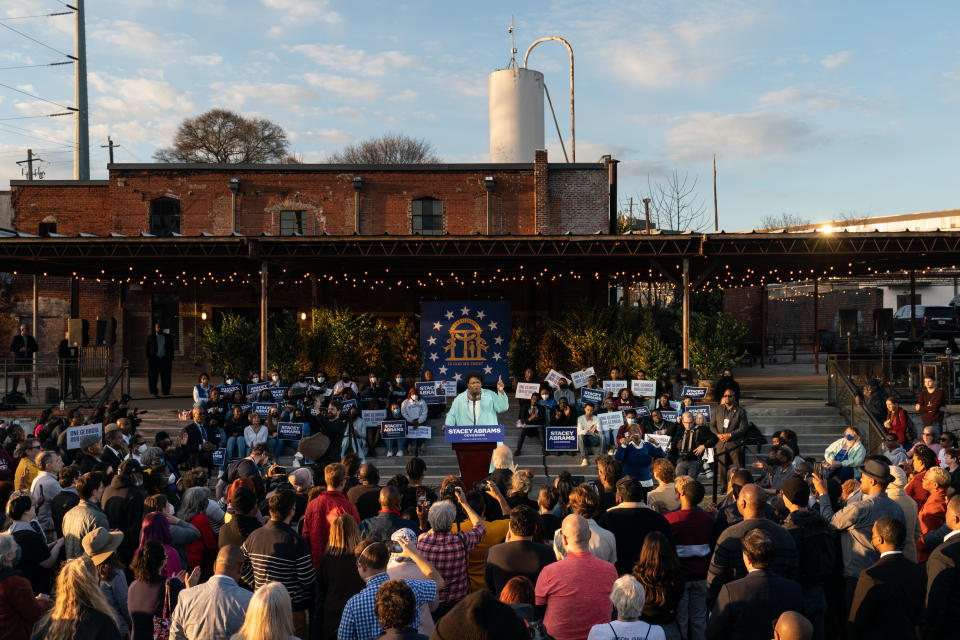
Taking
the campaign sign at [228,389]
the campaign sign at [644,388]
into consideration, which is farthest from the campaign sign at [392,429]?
the campaign sign at [644,388]

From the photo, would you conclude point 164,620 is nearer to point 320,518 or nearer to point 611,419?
A: point 320,518

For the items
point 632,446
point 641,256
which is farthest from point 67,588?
point 641,256

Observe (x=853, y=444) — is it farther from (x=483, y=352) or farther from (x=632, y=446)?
(x=483, y=352)

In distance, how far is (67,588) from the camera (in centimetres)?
423

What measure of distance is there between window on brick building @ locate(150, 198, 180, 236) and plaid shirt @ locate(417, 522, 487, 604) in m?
25.6

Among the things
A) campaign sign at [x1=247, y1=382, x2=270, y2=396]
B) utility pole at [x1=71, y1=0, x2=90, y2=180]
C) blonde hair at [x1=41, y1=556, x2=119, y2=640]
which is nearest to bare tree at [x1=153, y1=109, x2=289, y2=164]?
utility pole at [x1=71, y1=0, x2=90, y2=180]

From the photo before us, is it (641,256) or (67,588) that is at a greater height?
(641,256)

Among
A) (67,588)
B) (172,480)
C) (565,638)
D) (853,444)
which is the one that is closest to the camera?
(67,588)

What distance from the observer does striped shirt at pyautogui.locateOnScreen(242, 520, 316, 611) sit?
5.43m

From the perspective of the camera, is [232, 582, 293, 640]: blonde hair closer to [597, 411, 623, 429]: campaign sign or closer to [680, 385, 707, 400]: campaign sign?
[597, 411, 623, 429]: campaign sign

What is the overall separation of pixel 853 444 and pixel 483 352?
13.2 m

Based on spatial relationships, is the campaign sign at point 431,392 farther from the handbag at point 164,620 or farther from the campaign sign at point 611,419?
the handbag at point 164,620

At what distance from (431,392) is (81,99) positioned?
34.4m

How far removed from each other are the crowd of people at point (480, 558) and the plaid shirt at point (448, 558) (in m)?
0.01
